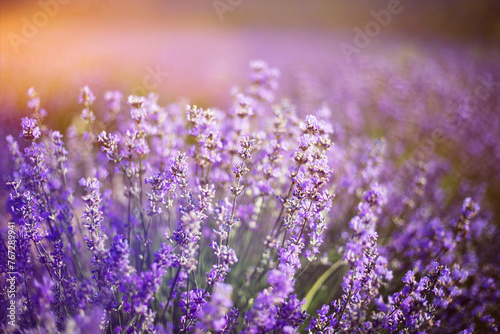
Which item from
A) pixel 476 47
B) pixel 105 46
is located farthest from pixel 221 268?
pixel 476 47

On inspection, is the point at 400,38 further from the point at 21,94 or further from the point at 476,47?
the point at 21,94

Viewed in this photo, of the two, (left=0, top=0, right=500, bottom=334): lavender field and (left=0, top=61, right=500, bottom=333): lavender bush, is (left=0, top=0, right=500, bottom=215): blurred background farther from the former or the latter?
(left=0, top=61, right=500, bottom=333): lavender bush

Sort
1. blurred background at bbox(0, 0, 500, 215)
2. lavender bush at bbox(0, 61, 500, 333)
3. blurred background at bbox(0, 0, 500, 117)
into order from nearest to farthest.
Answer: lavender bush at bbox(0, 61, 500, 333) < blurred background at bbox(0, 0, 500, 117) < blurred background at bbox(0, 0, 500, 215)

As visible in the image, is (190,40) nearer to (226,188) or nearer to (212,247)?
(226,188)

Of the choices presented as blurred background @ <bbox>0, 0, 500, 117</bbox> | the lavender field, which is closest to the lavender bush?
the lavender field

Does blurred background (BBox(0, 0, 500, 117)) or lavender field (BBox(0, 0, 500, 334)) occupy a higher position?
blurred background (BBox(0, 0, 500, 117))

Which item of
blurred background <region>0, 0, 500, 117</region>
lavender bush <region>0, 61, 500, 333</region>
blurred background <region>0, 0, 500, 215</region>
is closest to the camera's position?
lavender bush <region>0, 61, 500, 333</region>
